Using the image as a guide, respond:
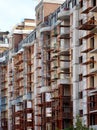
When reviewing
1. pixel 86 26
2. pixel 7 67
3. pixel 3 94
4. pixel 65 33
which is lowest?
pixel 3 94

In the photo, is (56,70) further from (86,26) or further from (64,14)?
(86,26)

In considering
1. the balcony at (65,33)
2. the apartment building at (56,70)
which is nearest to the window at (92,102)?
the apartment building at (56,70)

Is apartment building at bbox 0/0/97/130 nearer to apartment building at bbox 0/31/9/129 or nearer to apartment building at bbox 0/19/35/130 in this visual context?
apartment building at bbox 0/19/35/130

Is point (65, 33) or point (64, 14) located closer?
point (64, 14)

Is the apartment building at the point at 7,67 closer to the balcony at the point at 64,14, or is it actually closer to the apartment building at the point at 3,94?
the apartment building at the point at 3,94

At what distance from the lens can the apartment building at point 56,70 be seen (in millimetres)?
61469

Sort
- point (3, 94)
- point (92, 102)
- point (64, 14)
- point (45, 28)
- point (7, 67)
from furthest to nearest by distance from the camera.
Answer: point (3, 94) < point (7, 67) < point (45, 28) < point (64, 14) < point (92, 102)

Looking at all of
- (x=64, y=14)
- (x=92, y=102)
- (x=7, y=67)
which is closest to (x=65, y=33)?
(x=64, y=14)

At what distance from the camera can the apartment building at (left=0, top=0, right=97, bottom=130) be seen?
202 feet

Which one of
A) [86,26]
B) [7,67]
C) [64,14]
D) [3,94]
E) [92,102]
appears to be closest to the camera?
[86,26]

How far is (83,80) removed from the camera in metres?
63.2

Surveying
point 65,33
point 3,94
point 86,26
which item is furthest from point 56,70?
point 3,94

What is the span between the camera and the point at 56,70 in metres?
72.1

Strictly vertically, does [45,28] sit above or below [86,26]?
above
